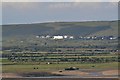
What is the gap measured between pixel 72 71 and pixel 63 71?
1.70 meters

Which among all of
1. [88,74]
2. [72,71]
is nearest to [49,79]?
[88,74]

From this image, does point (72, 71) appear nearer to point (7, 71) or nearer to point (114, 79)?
point (7, 71)

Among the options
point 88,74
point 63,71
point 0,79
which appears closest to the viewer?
point 0,79

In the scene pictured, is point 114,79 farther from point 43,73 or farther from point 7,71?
point 7,71

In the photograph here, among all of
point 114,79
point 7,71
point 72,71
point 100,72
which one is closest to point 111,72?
point 100,72

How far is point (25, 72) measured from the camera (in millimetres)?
74312

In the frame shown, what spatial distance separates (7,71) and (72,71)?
1116 centimetres

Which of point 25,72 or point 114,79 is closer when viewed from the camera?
point 114,79

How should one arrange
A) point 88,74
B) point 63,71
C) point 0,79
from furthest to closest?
point 63,71 → point 88,74 → point 0,79

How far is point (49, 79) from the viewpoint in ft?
200

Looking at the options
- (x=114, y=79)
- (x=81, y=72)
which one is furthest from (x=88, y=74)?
(x=114, y=79)

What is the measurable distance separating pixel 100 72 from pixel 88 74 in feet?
12.3

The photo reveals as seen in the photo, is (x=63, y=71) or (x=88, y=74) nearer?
(x=88, y=74)

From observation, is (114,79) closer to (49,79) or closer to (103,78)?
(103,78)
